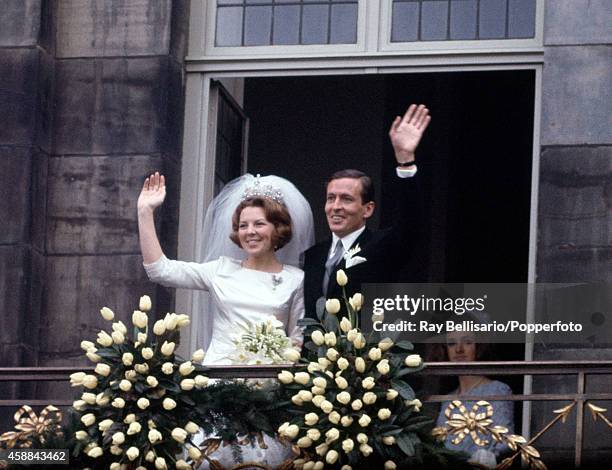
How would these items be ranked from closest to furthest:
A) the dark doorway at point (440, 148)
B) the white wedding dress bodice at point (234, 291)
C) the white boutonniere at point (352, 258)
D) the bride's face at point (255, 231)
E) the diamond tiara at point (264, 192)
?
the white boutonniere at point (352, 258) < the white wedding dress bodice at point (234, 291) < the bride's face at point (255, 231) < the diamond tiara at point (264, 192) < the dark doorway at point (440, 148)

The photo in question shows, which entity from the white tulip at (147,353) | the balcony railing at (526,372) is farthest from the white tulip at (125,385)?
the balcony railing at (526,372)

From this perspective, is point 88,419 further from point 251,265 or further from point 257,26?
point 257,26

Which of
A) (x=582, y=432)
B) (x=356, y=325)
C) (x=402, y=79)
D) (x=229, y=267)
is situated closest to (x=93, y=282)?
(x=229, y=267)

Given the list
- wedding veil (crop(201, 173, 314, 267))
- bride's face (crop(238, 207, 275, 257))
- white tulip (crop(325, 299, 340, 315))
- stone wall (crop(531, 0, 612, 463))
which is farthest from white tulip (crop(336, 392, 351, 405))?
stone wall (crop(531, 0, 612, 463))

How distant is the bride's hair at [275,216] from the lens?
555 inches

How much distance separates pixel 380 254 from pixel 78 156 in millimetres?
2394

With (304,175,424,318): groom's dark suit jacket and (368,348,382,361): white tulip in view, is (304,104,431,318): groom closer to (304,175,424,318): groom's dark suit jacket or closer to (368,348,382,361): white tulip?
(304,175,424,318): groom's dark suit jacket

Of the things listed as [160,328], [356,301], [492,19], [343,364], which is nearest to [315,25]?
[492,19]

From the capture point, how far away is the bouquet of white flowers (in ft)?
44.8

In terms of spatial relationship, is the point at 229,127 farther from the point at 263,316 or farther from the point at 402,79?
the point at 402,79

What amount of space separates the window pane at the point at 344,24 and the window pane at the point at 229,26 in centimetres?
60

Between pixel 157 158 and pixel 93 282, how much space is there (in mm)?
845

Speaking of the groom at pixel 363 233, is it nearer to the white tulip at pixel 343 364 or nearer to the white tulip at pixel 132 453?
the white tulip at pixel 343 364

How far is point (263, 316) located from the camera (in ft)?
45.7
